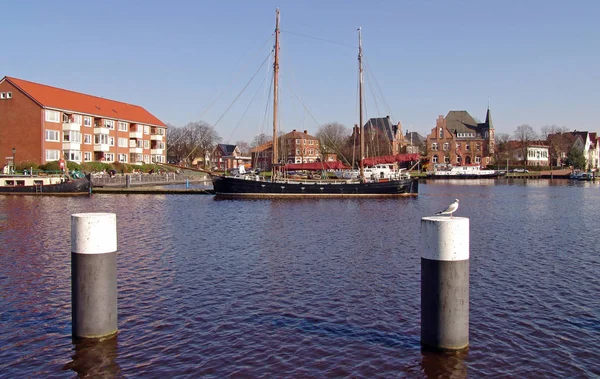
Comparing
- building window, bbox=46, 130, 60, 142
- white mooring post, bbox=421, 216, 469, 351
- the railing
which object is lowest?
white mooring post, bbox=421, 216, 469, 351

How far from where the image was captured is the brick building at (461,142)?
150250 millimetres

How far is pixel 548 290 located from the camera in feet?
52.3

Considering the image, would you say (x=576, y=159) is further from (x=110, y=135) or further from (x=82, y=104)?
(x=82, y=104)

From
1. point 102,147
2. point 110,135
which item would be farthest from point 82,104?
point 102,147

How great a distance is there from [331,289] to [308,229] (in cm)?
1514

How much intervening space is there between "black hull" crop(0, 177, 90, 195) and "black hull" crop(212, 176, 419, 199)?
48.3 ft

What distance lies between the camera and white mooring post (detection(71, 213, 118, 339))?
31.6ft

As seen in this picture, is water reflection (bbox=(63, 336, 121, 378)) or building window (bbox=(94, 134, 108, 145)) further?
building window (bbox=(94, 134, 108, 145))

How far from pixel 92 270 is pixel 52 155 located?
76.6m

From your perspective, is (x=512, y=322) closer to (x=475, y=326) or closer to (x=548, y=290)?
(x=475, y=326)

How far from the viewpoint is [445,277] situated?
9.20m

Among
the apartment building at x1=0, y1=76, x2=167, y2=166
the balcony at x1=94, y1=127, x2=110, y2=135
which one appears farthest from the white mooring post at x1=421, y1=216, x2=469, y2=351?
the balcony at x1=94, y1=127, x2=110, y2=135

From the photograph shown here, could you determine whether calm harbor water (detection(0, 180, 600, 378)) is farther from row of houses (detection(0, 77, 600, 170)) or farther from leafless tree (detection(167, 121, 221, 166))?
leafless tree (detection(167, 121, 221, 166))

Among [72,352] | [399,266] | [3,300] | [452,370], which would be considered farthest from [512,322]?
[3,300]
